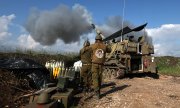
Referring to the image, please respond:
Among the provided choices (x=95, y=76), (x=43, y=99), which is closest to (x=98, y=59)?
(x=95, y=76)

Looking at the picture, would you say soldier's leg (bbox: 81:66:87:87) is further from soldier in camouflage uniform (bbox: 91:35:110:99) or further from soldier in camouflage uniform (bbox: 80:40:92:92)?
soldier in camouflage uniform (bbox: 91:35:110:99)

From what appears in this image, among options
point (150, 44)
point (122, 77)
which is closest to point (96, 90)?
point (122, 77)

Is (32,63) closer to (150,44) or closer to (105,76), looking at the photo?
(105,76)

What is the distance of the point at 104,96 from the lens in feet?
33.6

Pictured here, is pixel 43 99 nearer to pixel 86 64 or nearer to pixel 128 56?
pixel 86 64

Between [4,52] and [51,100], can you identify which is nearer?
[51,100]

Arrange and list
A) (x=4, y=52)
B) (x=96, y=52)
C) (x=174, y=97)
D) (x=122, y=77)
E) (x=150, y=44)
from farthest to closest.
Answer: (x=4, y=52), (x=150, y=44), (x=122, y=77), (x=174, y=97), (x=96, y=52)

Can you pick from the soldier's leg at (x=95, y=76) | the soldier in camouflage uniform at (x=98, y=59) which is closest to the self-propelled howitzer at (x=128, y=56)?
the soldier in camouflage uniform at (x=98, y=59)

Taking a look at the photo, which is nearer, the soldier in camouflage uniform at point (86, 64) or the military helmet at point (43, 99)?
the military helmet at point (43, 99)

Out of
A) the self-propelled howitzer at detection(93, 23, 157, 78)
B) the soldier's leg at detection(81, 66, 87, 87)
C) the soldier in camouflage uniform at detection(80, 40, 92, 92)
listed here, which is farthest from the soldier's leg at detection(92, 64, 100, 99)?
the self-propelled howitzer at detection(93, 23, 157, 78)

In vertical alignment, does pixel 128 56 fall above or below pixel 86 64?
above

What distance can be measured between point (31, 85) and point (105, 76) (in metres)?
8.18

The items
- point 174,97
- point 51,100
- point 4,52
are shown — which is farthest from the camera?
point 4,52

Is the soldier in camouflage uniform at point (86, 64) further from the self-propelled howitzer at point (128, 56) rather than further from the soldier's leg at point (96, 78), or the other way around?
the self-propelled howitzer at point (128, 56)
